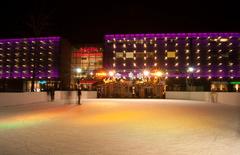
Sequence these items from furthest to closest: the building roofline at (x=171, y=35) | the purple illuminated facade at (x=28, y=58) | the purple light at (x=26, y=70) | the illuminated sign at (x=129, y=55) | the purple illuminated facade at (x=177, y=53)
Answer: the illuminated sign at (x=129, y=55), the building roofline at (x=171, y=35), the purple illuminated facade at (x=28, y=58), the purple light at (x=26, y=70), the purple illuminated facade at (x=177, y=53)

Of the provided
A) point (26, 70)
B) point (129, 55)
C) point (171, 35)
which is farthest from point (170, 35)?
point (26, 70)

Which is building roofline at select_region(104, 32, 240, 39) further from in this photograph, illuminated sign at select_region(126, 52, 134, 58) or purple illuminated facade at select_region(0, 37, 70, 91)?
purple illuminated facade at select_region(0, 37, 70, 91)

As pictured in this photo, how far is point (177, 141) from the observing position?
7746 mm

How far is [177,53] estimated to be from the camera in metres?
69.6

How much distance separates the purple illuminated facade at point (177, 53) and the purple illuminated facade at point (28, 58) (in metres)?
12.2

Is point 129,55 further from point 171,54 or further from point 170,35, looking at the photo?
point 170,35

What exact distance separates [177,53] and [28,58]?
122 ft

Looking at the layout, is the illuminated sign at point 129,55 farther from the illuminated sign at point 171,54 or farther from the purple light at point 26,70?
the purple light at point 26,70

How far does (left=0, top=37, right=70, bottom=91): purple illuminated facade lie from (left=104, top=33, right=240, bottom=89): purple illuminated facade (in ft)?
40.0

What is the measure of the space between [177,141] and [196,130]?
7.32 ft

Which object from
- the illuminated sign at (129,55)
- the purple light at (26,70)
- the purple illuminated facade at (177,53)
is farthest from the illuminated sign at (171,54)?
the purple light at (26,70)

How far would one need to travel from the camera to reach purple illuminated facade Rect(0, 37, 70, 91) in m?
69.4

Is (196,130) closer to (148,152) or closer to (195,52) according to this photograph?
(148,152)

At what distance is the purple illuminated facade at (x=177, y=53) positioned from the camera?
226 feet
